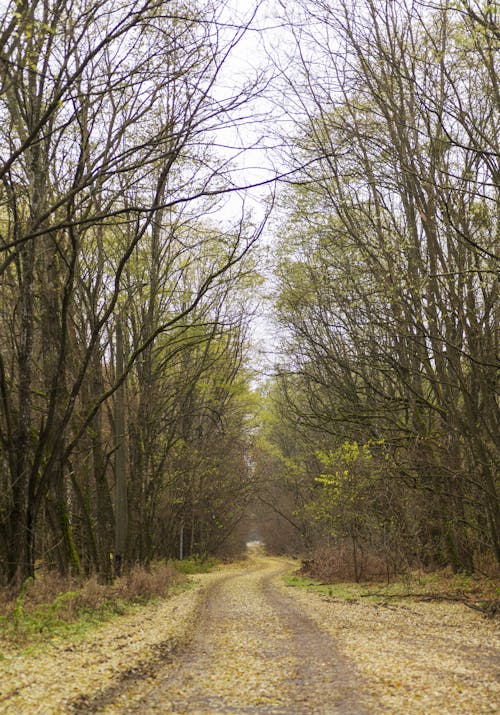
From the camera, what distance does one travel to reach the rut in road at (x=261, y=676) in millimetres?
4500

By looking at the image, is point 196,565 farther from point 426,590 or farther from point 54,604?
point 54,604

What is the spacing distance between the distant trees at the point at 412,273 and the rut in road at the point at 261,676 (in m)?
4.59

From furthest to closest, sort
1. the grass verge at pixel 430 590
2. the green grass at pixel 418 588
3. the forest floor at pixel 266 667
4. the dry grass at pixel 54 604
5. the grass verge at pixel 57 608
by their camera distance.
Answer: the green grass at pixel 418 588
the grass verge at pixel 430 590
the dry grass at pixel 54 604
the grass verge at pixel 57 608
the forest floor at pixel 266 667

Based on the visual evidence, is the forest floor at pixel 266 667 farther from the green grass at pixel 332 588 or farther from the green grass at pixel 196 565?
the green grass at pixel 196 565

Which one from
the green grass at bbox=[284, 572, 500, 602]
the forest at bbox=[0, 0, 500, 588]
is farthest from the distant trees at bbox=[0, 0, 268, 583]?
the green grass at bbox=[284, 572, 500, 602]

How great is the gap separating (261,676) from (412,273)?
778 centimetres

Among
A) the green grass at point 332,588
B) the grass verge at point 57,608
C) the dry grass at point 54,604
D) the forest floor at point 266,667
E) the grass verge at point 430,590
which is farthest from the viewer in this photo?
the green grass at point 332,588

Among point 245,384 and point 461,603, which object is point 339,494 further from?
point 245,384

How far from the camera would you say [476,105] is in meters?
12.6

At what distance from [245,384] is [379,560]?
11070mm

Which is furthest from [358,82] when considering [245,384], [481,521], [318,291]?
[245,384]

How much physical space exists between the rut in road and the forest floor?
0.04 feet

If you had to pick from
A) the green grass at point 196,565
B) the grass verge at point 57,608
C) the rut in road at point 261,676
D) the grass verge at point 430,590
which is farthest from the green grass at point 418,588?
Result: the green grass at point 196,565

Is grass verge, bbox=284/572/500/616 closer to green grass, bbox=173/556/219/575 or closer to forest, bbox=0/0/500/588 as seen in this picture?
forest, bbox=0/0/500/588
